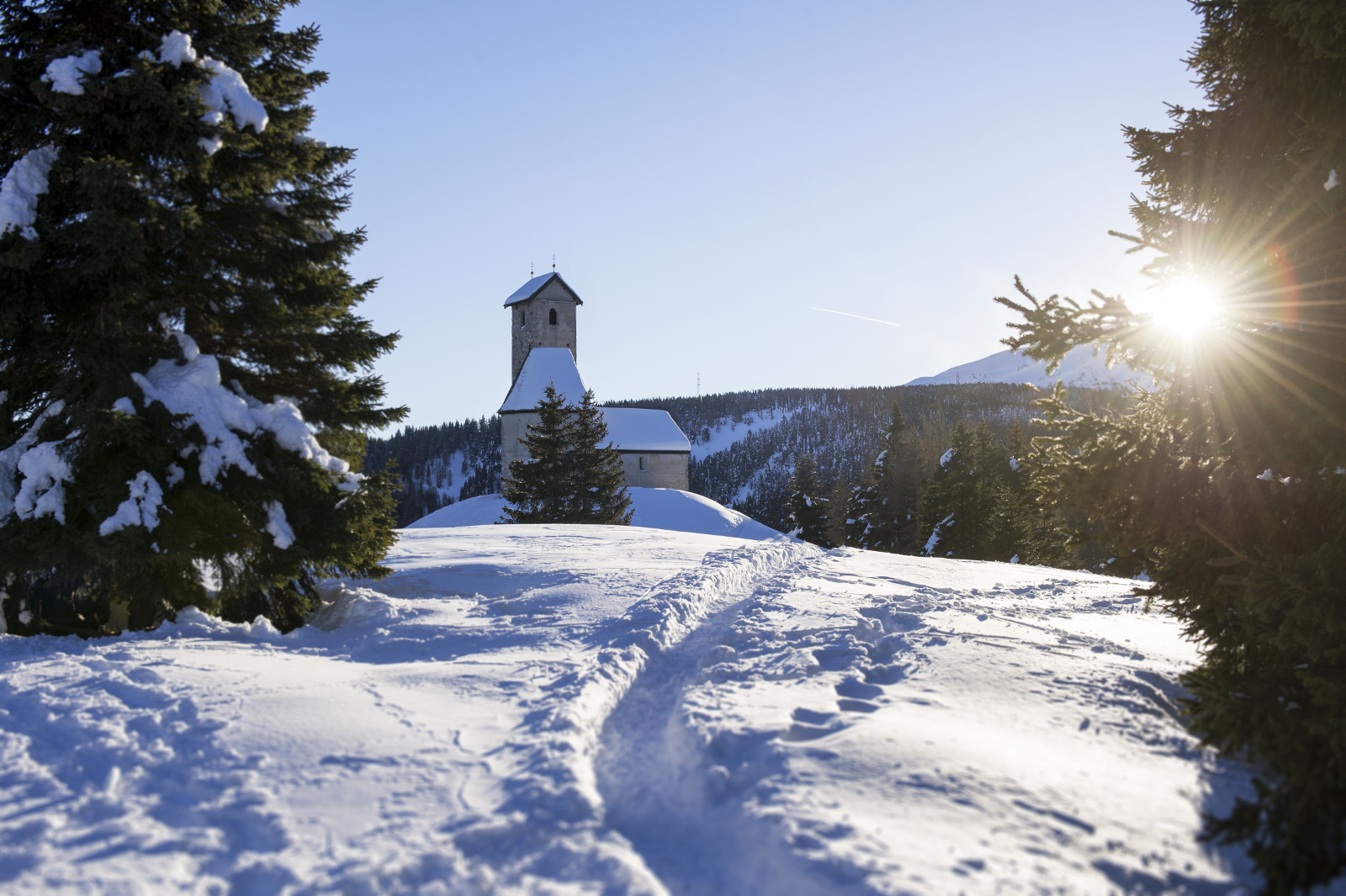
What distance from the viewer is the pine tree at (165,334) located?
6297 mm

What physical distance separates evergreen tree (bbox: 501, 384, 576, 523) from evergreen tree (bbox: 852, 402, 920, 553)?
16755 millimetres

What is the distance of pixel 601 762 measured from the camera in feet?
13.9

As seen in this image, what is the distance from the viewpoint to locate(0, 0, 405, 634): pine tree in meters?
6.30

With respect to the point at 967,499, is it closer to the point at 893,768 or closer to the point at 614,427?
the point at 614,427

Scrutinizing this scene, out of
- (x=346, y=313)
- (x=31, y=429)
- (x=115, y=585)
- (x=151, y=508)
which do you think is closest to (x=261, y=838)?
(x=151, y=508)

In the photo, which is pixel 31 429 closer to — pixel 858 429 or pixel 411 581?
pixel 411 581

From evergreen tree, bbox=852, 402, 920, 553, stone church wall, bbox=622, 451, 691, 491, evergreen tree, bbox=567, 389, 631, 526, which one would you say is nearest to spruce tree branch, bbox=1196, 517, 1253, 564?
evergreen tree, bbox=567, 389, 631, 526

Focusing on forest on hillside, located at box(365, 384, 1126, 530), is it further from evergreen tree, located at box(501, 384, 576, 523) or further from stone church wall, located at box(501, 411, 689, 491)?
evergreen tree, located at box(501, 384, 576, 523)

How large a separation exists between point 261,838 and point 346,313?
20.2 feet

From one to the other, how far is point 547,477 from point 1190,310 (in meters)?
26.9

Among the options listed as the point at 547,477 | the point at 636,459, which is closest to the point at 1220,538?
the point at 547,477

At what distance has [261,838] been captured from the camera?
10.6 feet

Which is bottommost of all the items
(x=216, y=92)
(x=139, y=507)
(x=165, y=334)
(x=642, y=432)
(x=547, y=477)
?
(x=139, y=507)

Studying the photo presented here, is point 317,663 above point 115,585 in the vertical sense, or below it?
below
